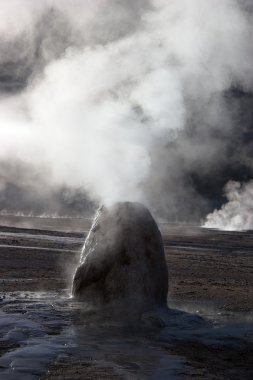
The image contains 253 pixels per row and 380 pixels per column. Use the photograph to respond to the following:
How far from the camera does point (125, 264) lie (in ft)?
37.2

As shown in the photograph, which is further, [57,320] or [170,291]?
[170,291]

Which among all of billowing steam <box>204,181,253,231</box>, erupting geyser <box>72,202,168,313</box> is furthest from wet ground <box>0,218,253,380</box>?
billowing steam <box>204,181,253,231</box>


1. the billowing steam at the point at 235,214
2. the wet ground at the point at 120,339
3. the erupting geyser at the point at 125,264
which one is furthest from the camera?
the billowing steam at the point at 235,214

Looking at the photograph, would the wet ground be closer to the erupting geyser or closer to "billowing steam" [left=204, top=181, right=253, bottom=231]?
the erupting geyser

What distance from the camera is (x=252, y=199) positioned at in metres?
76.2

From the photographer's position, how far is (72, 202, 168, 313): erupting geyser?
11.1m

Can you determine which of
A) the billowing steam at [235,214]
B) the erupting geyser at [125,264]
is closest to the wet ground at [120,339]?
the erupting geyser at [125,264]

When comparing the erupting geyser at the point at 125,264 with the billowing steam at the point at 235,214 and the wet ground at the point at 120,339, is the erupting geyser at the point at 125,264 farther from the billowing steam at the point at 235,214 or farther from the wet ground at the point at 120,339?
the billowing steam at the point at 235,214

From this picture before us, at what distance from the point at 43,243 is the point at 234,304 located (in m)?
17.9

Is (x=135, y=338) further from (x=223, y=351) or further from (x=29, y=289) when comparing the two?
(x=29, y=289)

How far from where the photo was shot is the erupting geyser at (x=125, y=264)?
36.4 feet

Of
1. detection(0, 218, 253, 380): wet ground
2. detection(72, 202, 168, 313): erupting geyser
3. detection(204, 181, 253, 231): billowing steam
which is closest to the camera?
detection(0, 218, 253, 380): wet ground

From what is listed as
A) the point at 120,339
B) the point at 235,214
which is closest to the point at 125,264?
the point at 120,339

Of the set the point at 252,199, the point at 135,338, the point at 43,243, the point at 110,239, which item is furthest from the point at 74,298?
the point at 252,199
